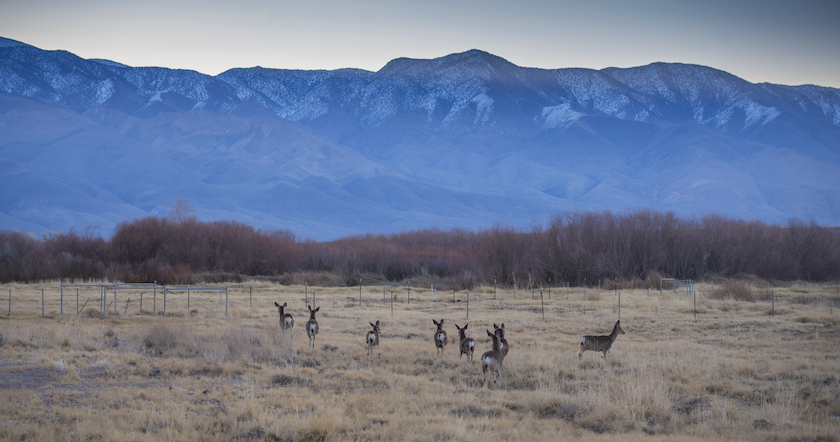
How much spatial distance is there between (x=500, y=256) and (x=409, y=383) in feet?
190

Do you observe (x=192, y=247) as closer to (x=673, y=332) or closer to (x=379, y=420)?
(x=673, y=332)

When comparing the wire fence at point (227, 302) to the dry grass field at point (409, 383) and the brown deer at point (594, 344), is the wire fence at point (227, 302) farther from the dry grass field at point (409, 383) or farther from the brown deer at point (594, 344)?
the brown deer at point (594, 344)

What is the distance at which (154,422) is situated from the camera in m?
12.2

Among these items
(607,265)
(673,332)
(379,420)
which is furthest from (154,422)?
(607,265)

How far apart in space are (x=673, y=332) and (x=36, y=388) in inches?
855

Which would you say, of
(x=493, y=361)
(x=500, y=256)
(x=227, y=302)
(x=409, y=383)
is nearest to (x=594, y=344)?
(x=493, y=361)

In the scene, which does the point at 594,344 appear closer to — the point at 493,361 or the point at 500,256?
the point at 493,361

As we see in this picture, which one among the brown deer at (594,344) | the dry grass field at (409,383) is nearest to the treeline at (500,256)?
the dry grass field at (409,383)

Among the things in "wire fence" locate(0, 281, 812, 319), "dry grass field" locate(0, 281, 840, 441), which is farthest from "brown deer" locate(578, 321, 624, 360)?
"wire fence" locate(0, 281, 812, 319)

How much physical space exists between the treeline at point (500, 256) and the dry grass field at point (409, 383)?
37733mm

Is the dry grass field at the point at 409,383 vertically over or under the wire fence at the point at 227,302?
under

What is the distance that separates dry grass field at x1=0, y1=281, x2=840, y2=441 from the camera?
12.1 m

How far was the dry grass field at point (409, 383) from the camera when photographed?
39.6 feet

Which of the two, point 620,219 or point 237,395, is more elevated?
point 620,219
